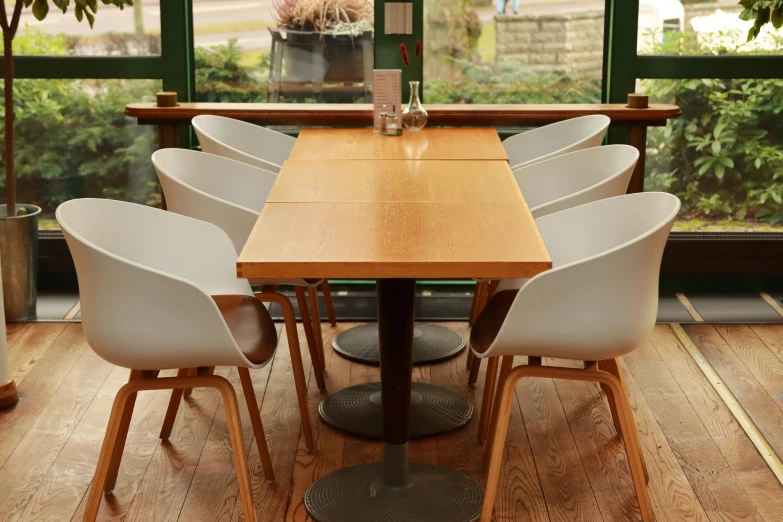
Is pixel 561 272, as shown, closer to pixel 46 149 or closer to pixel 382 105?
pixel 382 105

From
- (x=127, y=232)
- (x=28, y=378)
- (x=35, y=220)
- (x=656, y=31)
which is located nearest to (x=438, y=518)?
(x=127, y=232)

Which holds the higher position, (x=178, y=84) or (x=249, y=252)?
(x=178, y=84)

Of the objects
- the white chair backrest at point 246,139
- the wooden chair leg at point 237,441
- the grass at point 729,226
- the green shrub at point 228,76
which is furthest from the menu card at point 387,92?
the wooden chair leg at point 237,441

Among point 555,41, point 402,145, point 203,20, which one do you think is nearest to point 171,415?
point 402,145

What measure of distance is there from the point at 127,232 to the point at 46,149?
241 cm

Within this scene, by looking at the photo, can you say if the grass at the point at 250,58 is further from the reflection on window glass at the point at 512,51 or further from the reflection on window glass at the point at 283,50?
the reflection on window glass at the point at 512,51

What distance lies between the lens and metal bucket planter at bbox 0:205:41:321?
455 centimetres

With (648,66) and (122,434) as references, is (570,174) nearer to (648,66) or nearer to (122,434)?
(648,66)

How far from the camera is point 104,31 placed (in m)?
4.97

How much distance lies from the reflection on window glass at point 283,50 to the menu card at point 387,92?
0.70 metres

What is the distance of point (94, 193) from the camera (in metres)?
5.18

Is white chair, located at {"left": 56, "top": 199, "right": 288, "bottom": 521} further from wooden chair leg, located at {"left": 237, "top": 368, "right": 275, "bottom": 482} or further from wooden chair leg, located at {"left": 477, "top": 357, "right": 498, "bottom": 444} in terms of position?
wooden chair leg, located at {"left": 477, "top": 357, "right": 498, "bottom": 444}

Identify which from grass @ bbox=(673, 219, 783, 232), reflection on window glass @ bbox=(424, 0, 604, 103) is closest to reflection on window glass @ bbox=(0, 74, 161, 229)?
reflection on window glass @ bbox=(424, 0, 604, 103)

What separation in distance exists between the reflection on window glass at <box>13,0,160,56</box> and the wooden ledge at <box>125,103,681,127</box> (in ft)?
1.40
